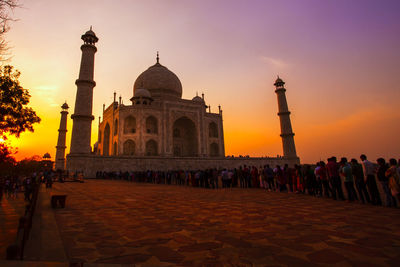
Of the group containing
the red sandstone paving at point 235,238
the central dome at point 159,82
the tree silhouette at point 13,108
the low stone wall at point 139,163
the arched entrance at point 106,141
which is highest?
the central dome at point 159,82

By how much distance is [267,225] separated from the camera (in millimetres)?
3486

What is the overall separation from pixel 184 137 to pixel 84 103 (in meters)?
15.6

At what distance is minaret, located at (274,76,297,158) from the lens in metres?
29.3

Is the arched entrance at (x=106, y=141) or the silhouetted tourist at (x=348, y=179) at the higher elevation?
the arched entrance at (x=106, y=141)

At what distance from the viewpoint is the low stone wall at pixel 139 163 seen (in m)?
19.7

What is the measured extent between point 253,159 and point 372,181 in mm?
22633

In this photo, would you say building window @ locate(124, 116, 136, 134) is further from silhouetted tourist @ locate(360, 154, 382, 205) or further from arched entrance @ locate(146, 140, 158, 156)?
→ silhouetted tourist @ locate(360, 154, 382, 205)

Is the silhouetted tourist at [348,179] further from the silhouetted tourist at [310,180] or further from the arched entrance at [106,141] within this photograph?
the arched entrance at [106,141]

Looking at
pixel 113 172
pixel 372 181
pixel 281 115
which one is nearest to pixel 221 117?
pixel 281 115

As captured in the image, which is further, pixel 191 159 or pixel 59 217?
pixel 191 159

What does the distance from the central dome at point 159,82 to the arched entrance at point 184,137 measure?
17.6 feet

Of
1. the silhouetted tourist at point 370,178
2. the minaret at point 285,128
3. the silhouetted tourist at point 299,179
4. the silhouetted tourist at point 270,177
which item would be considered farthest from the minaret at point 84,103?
the minaret at point 285,128

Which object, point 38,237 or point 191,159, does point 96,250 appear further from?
point 191,159

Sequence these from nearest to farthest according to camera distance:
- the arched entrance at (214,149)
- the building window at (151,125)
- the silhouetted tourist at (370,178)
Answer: the silhouetted tourist at (370,178) < the building window at (151,125) < the arched entrance at (214,149)
